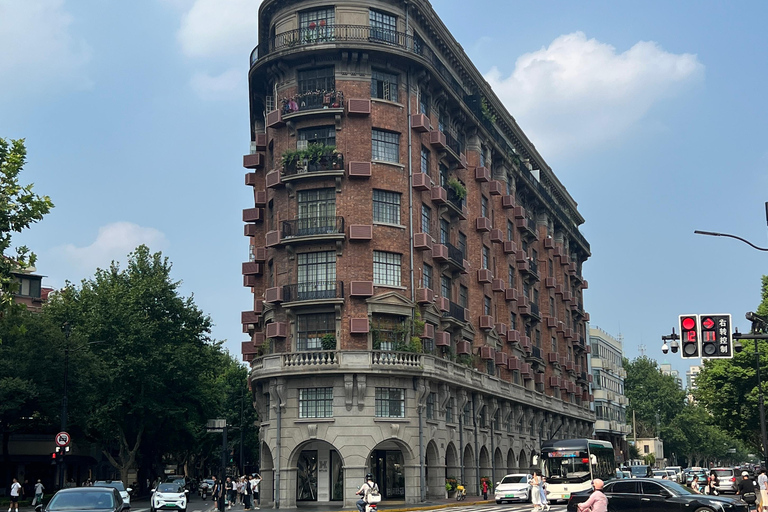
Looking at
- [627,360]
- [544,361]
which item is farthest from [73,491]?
[627,360]

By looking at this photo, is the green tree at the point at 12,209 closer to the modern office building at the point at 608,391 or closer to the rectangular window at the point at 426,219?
the rectangular window at the point at 426,219

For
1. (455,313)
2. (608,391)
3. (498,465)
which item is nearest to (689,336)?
(455,313)

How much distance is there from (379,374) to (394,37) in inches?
771

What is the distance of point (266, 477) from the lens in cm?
5078

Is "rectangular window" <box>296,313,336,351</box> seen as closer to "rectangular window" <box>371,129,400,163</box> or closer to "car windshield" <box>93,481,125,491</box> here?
"rectangular window" <box>371,129,400,163</box>

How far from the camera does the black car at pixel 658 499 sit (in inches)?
1108

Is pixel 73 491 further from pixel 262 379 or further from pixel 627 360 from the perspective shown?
pixel 627 360

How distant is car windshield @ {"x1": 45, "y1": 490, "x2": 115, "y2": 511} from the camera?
20.3m

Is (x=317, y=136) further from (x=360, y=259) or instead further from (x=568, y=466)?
(x=568, y=466)

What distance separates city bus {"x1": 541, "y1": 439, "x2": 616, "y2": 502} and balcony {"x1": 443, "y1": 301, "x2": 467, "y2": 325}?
419 inches

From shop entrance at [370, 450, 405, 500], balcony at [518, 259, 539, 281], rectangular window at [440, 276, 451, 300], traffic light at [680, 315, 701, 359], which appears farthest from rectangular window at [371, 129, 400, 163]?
traffic light at [680, 315, 701, 359]

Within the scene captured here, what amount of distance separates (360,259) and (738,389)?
111 feet

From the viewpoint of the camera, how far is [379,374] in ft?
155

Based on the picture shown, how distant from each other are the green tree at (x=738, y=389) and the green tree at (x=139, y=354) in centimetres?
3785
